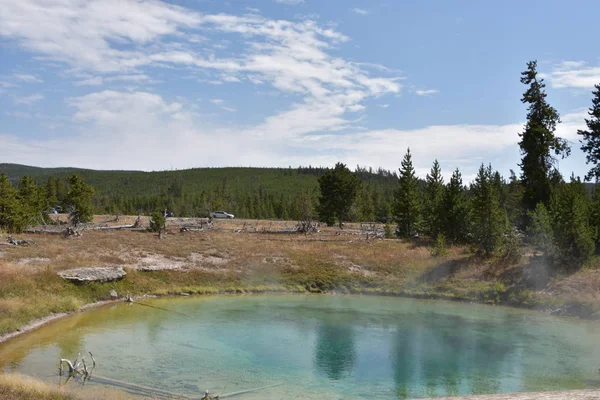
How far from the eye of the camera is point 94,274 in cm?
4050

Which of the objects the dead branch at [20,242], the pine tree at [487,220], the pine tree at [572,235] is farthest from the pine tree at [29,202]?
the pine tree at [572,235]

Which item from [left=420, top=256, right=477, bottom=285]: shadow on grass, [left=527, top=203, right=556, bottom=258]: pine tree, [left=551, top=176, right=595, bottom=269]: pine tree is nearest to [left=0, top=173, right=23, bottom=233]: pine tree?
[left=420, top=256, right=477, bottom=285]: shadow on grass

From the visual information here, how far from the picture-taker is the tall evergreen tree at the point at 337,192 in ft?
266

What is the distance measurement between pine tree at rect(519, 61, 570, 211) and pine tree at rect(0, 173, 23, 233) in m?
57.4

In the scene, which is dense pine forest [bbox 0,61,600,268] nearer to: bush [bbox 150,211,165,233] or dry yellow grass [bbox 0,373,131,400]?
bush [bbox 150,211,165,233]

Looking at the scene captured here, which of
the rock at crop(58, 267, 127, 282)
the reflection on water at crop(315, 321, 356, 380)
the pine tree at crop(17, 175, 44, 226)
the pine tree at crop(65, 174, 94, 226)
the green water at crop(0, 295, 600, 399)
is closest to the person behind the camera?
the green water at crop(0, 295, 600, 399)

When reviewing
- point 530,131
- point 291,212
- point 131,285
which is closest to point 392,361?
point 131,285

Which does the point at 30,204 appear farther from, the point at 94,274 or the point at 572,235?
the point at 572,235

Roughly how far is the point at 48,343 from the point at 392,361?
58.4 feet

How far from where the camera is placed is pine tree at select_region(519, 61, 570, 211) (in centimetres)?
5309

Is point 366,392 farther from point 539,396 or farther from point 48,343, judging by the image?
point 48,343

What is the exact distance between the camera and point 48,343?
25.8 meters

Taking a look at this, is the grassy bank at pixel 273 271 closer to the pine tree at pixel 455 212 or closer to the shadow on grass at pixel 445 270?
the shadow on grass at pixel 445 270

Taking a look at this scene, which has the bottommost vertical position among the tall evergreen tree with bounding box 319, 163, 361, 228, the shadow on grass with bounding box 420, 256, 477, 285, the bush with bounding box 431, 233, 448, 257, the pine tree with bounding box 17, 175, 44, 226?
the shadow on grass with bounding box 420, 256, 477, 285
